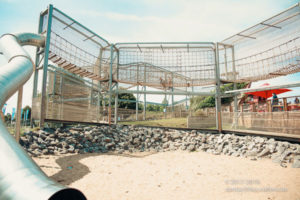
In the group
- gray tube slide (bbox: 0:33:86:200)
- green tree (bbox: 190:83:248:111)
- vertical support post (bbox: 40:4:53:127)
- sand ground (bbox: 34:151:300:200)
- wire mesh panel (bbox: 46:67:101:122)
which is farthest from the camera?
green tree (bbox: 190:83:248:111)

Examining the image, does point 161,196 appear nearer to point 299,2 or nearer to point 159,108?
point 299,2

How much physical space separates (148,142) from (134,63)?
552cm

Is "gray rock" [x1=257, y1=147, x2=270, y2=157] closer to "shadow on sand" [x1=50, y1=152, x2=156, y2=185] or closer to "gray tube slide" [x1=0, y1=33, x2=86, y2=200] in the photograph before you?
"shadow on sand" [x1=50, y1=152, x2=156, y2=185]

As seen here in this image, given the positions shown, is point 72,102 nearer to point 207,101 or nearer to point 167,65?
point 167,65

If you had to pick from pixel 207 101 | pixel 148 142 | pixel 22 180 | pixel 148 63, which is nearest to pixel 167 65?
pixel 148 63

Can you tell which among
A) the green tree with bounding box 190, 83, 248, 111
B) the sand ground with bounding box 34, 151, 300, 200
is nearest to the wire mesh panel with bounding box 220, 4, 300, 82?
the sand ground with bounding box 34, 151, 300, 200

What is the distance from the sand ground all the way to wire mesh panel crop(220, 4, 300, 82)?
15.1 feet

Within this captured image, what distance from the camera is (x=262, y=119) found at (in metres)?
8.40

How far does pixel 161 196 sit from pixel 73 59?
8.80 meters

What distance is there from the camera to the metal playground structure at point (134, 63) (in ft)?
26.0

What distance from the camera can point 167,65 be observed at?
11.9 metres

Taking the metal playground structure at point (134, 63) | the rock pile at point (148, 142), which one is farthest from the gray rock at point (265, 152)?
the metal playground structure at point (134, 63)

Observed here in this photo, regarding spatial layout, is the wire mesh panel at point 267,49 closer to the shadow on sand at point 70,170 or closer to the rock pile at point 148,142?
the rock pile at point 148,142

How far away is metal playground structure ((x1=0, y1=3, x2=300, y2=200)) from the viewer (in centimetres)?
793
